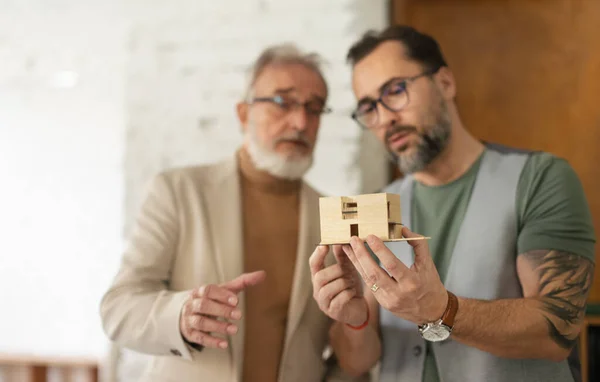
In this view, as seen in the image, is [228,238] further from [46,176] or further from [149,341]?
[46,176]

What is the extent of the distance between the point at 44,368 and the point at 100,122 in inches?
33.6

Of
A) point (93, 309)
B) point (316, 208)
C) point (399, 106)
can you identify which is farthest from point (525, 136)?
point (93, 309)

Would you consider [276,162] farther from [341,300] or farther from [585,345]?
[585,345]

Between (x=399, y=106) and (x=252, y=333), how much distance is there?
0.66 meters

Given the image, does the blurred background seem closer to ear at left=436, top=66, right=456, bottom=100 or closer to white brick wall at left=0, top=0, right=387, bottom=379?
white brick wall at left=0, top=0, right=387, bottom=379

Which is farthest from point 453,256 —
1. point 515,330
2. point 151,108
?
point 151,108

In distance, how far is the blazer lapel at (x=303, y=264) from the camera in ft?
4.55

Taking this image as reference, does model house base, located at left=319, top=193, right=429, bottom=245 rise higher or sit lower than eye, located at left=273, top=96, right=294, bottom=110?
lower

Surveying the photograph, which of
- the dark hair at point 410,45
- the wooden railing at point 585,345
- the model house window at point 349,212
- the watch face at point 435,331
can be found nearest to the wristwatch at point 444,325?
the watch face at point 435,331

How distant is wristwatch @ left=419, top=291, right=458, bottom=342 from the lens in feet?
3.62

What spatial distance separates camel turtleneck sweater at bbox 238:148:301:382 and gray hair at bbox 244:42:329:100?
220 mm

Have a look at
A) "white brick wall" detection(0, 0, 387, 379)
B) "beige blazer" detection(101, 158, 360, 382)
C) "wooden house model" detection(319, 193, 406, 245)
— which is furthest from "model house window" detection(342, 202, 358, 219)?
"white brick wall" detection(0, 0, 387, 379)

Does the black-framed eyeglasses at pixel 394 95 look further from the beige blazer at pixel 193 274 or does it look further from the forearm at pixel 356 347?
the forearm at pixel 356 347

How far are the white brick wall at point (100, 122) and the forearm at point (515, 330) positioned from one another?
957 mm
